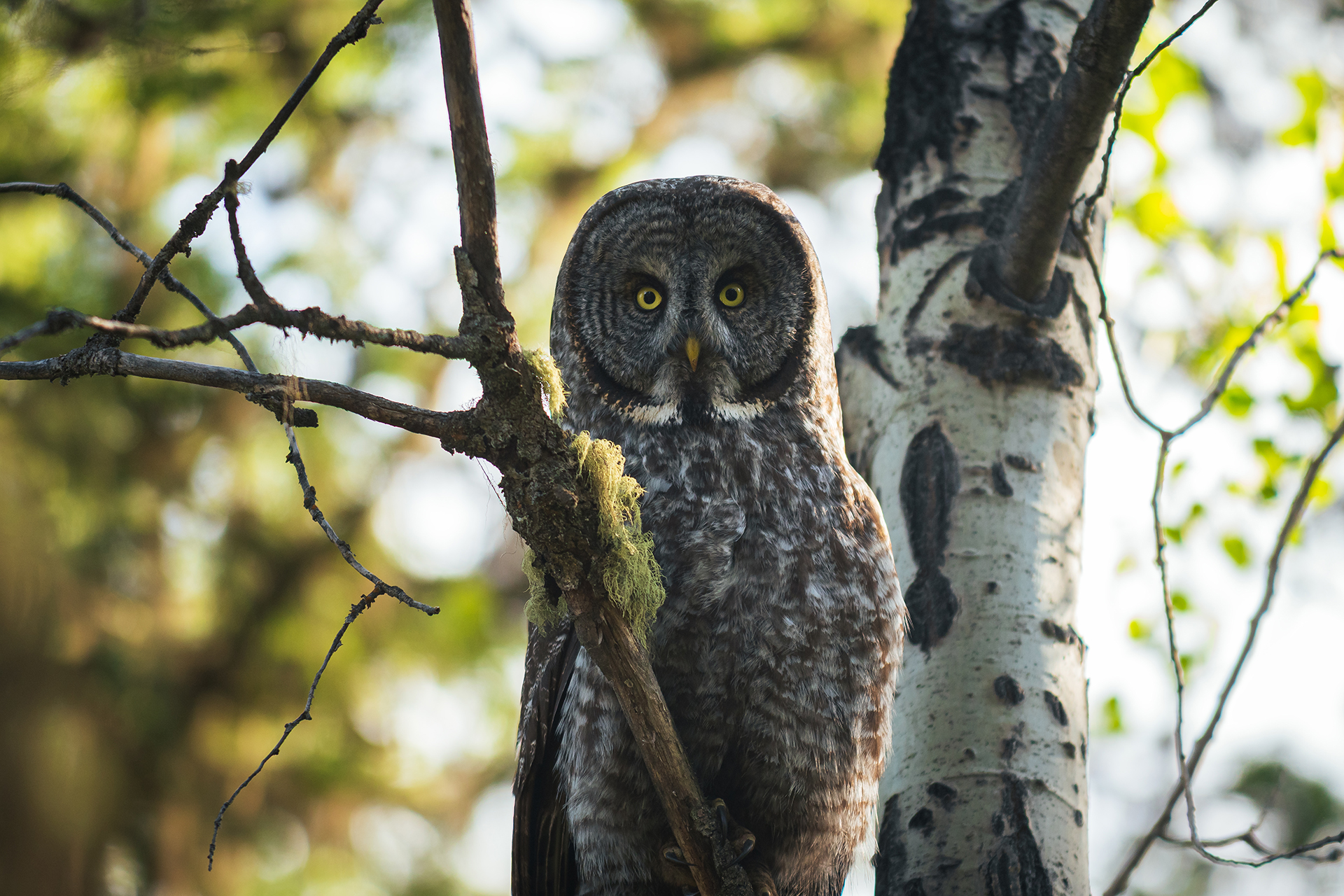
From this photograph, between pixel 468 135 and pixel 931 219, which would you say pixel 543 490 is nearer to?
pixel 468 135

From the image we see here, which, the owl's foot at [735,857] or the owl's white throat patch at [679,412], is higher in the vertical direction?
the owl's white throat patch at [679,412]

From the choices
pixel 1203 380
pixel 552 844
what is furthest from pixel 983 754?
pixel 1203 380

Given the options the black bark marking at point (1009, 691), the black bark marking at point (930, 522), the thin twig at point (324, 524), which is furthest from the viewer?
the black bark marking at point (930, 522)

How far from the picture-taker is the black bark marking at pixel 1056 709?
2318 millimetres

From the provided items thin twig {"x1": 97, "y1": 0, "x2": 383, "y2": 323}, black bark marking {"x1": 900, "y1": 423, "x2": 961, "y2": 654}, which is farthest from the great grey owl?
thin twig {"x1": 97, "y1": 0, "x2": 383, "y2": 323}

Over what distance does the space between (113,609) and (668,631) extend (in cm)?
560

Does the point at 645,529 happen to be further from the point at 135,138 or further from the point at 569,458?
the point at 135,138

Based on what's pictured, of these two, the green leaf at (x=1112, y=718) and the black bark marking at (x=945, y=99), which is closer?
the black bark marking at (x=945, y=99)

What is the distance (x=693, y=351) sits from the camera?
2.55 meters

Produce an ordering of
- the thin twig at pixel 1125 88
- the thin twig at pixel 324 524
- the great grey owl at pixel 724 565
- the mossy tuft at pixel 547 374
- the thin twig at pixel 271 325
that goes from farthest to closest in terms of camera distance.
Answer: the great grey owl at pixel 724 565 → the thin twig at pixel 1125 88 → the mossy tuft at pixel 547 374 → the thin twig at pixel 324 524 → the thin twig at pixel 271 325

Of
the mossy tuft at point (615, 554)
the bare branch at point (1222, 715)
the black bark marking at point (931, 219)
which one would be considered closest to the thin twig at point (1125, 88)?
the black bark marking at point (931, 219)

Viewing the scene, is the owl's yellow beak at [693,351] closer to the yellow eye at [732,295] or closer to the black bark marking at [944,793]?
the yellow eye at [732,295]

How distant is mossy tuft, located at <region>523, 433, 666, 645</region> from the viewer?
67.8 inches

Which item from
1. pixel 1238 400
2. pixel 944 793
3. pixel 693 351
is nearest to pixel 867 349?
pixel 693 351
